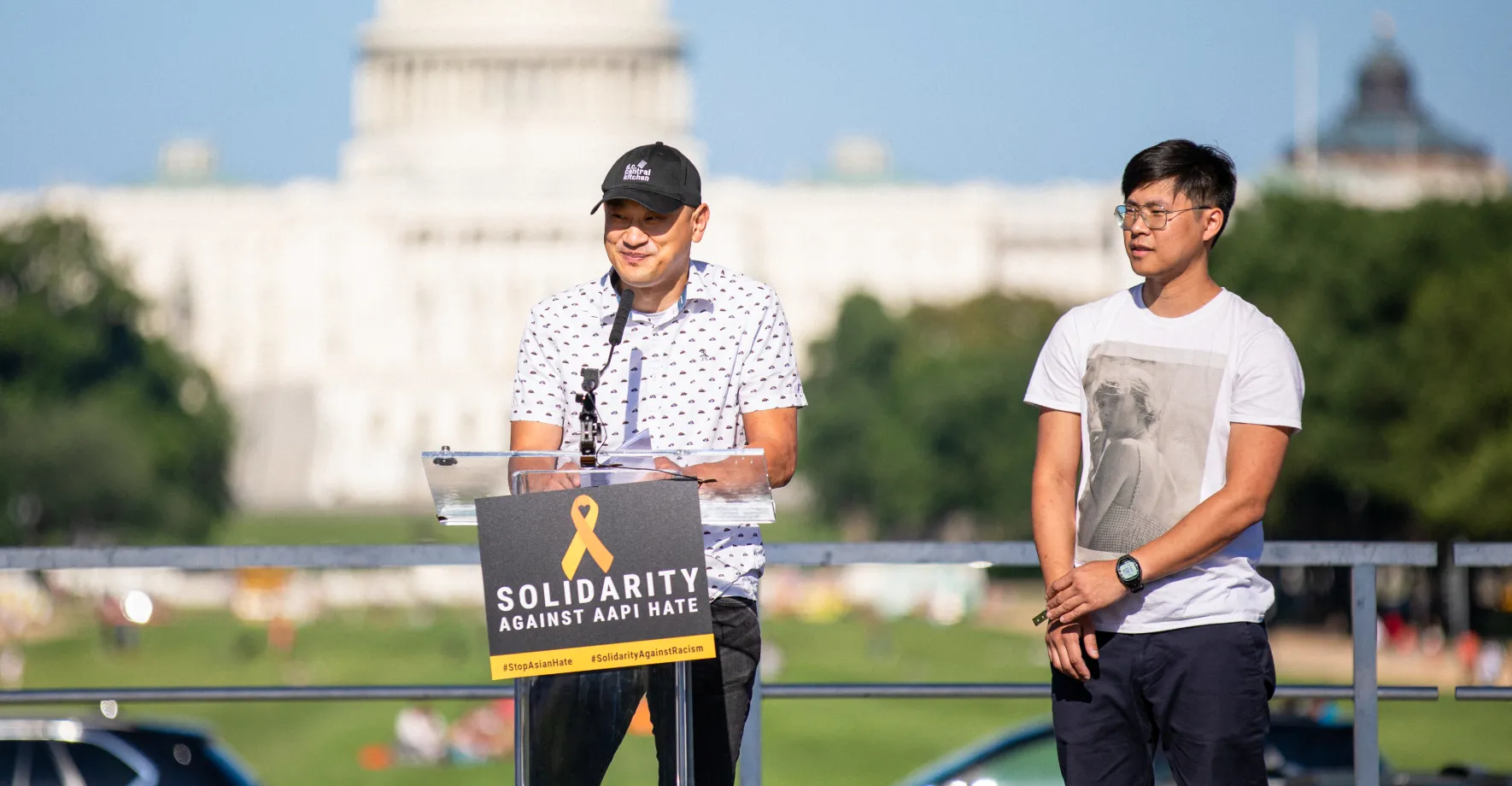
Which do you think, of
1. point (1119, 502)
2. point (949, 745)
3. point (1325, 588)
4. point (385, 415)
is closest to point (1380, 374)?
point (1325, 588)

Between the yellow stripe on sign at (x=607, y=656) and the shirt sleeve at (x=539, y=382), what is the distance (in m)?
0.74

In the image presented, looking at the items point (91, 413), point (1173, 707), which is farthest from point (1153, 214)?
point (91, 413)

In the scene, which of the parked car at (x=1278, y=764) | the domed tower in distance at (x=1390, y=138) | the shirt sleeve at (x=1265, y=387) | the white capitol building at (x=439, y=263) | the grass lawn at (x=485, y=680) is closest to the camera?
the shirt sleeve at (x=1265, y=387)

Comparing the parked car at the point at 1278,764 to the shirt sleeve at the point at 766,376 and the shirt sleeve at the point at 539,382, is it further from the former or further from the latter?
the shirt sleeve at the point at 539,382

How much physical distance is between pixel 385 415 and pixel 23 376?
164 feet

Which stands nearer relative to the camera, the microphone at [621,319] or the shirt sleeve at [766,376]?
the microphone at [621,319]

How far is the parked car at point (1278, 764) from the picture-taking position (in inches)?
299

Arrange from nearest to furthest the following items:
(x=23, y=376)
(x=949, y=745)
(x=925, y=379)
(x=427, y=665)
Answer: (x=949, y=745), (x=427, y=665), (x=23, y=376), (x=925, y=379)

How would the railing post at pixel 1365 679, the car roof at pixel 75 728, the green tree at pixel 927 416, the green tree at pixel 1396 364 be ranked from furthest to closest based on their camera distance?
the green tree at pixel 927 416
the green tree at pixel 1396 364
the car roof at pixel 75 728
the railing post at pixel 1365 679

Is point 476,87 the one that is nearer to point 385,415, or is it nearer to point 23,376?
point 385,415

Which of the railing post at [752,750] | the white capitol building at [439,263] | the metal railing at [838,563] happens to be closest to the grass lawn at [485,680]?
the metal railing at [838,563]

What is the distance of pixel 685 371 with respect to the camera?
5754mm

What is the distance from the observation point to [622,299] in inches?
223

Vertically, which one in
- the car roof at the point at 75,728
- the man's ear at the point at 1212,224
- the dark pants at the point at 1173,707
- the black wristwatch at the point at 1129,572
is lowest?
the car roof at the point at 75,728
